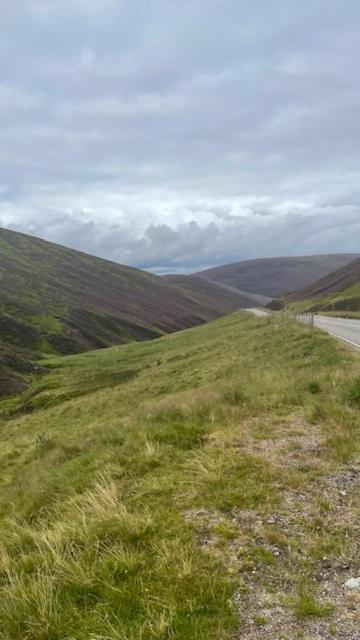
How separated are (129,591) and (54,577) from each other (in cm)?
98

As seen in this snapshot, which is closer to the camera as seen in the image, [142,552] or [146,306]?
[142,552]

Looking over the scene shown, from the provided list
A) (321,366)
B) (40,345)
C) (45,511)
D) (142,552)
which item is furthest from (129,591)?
(40,345)

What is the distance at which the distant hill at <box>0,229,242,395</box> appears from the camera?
86.6m

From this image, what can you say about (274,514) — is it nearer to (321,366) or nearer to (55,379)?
(321,366)

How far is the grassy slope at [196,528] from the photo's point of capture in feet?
17.4

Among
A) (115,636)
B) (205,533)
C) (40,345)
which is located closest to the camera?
(115,636)

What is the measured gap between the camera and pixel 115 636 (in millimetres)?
4949

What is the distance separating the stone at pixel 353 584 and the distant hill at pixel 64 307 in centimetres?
5144

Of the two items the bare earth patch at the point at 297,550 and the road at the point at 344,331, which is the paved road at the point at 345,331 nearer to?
the road at the point at 344,331

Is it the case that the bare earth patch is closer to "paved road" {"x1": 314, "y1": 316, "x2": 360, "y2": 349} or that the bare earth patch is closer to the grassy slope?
the grassy slope

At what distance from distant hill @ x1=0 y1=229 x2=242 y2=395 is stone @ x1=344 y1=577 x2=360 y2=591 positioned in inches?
2025

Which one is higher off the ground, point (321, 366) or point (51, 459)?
point (321, 366)

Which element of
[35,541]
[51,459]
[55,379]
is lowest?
[55,379]

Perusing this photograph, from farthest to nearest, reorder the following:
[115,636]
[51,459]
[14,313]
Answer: [14,313] → [51,459] → [115,636]
